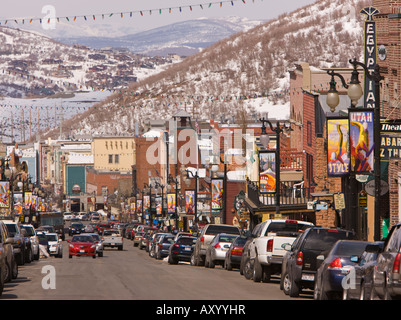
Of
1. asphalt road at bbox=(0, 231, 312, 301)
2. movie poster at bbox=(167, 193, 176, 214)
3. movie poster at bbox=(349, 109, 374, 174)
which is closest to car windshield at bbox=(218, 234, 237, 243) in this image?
asphalt road at bbox=(0, 231, 312, 301)

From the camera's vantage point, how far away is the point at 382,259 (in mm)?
17000

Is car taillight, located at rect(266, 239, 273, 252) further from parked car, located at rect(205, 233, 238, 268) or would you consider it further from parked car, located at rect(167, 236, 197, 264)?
parked car, located at rect(167, 236, 197, 264)

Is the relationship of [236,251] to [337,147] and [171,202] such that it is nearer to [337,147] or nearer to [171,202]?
[337,147]

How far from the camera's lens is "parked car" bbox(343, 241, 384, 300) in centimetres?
1784

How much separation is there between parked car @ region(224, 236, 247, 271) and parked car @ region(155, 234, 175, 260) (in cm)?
1709

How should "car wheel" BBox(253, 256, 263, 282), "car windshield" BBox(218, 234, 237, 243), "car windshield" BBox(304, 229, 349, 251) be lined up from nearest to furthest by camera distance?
"car windshield" BBox(304, 229, 349, 251)
"car wheel" BBox(253, 256, 263, 282)
"car windshield" BBox(218, 234, 237, 243)

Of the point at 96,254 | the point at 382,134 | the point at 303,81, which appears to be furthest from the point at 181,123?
the point at 382,134

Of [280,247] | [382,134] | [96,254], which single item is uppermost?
[382,134]

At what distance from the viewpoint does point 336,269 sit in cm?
2056

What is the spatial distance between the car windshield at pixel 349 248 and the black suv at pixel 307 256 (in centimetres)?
160

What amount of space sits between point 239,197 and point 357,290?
4995 cm

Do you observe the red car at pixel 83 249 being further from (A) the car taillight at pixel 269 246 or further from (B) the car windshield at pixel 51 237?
(A) the car taillight at pixel 269 246

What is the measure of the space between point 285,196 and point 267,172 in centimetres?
690
